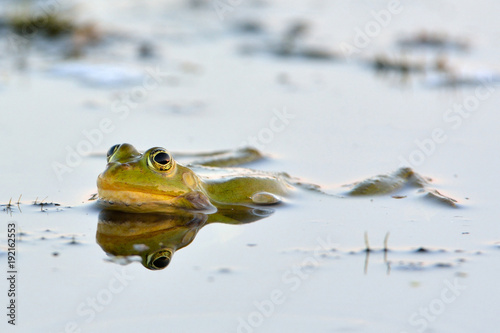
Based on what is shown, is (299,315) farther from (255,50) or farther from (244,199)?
(255,50)

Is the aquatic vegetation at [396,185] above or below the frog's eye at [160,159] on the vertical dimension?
above

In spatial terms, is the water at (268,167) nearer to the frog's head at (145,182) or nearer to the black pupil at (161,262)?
the black pupil at (161,262)

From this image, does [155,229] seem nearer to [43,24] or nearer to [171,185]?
[171,185]

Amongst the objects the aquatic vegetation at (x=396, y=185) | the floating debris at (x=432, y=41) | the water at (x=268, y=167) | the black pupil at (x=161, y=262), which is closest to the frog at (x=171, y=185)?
the water at (x=268, y=167)

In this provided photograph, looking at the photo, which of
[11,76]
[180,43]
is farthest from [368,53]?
[11,76]

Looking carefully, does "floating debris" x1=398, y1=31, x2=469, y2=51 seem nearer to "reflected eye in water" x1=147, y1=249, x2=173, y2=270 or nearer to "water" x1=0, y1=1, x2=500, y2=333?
"water" x1=0, y1=1, x2=500, y2=333

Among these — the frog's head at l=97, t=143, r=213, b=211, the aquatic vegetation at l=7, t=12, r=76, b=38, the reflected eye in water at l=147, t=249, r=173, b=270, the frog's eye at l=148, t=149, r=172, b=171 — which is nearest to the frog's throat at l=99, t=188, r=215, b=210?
the frog's head at l=97, t=143, r=213, b=211
